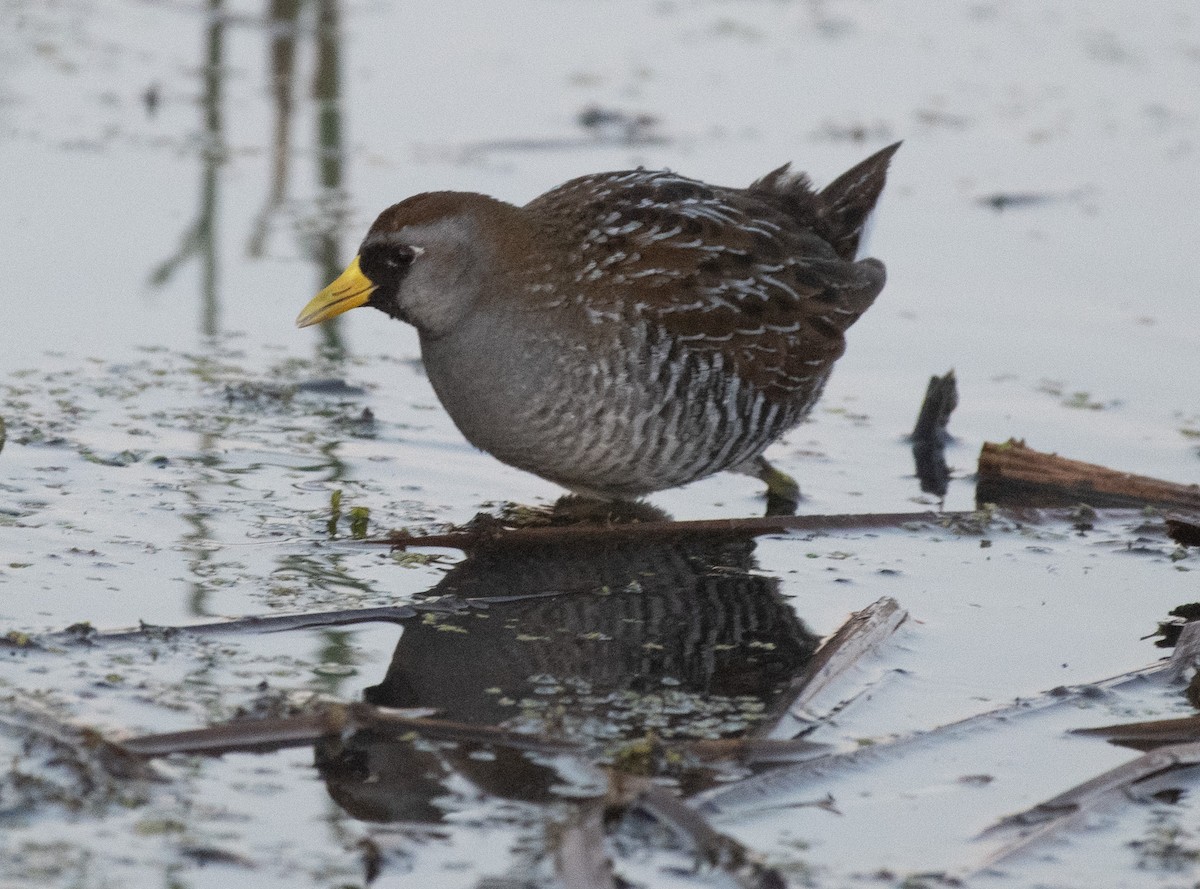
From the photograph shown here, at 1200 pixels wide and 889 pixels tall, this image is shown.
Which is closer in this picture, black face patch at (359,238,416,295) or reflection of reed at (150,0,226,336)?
black face patch at (359,238,416,295)

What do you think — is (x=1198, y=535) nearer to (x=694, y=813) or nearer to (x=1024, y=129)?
(x=694, y=813)

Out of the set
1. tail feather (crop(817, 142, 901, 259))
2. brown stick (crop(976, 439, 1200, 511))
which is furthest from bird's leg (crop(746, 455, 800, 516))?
tail feather (crop(817, 142, 901, 259))

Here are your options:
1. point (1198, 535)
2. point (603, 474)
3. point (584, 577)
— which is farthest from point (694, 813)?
point (1198, 535)

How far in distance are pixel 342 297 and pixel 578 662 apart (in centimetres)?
148

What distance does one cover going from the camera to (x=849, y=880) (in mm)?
3447

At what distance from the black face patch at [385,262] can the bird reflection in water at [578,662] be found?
32.2 inches

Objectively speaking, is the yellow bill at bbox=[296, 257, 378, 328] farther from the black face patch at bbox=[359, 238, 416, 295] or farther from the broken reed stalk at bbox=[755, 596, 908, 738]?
the broken reed stalk at bbox=[755, 596, 908, 738]

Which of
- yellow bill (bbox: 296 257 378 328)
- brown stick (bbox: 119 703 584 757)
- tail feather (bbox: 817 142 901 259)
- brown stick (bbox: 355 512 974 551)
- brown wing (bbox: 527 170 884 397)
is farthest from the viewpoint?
tail feather (bbox: 817 142 901 259)

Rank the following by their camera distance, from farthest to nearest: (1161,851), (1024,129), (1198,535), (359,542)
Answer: (1024,129) < (1198,535) < (359,542) < (1161,851)

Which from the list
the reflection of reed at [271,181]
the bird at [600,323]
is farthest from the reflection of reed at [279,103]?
the bird at [600,323]

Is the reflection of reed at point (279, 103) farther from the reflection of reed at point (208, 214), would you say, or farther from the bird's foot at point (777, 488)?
the bird's foot at point (777, 488)

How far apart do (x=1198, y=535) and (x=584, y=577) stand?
1756mm

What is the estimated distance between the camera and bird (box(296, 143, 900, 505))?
17.3ft

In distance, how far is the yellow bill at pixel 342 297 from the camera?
5.33 m
